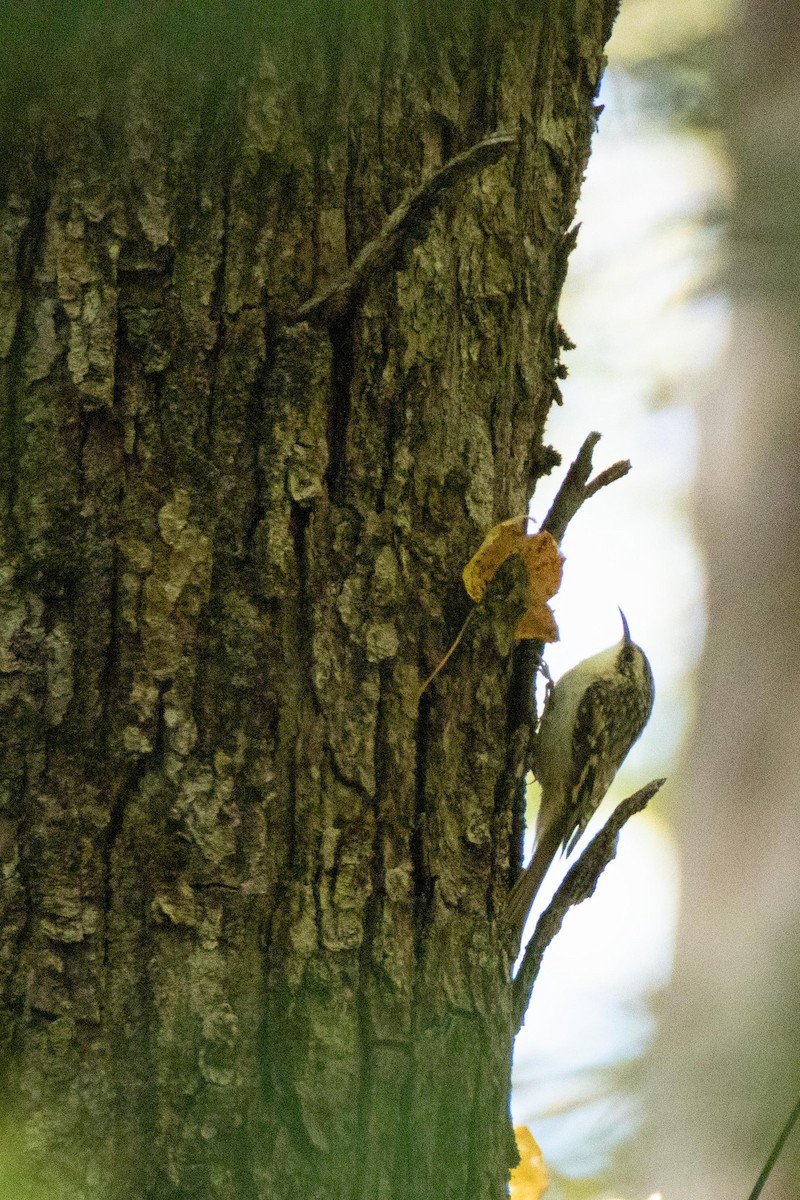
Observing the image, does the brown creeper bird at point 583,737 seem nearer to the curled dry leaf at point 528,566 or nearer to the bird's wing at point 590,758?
the bird's wing at point 590,758

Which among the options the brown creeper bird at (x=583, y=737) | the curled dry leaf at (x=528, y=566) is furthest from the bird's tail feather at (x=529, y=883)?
the curled dry leaf at (x=528, y=566)

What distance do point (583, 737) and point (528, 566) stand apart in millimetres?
1449

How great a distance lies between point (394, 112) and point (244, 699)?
752 mm

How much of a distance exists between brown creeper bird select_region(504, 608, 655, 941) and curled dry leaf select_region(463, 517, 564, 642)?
114 centimetres

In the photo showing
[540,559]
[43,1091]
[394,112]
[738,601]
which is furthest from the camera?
[738,601]

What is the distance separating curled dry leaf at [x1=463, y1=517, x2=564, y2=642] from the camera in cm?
149

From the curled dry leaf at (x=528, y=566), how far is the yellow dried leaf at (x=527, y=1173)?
2.75 feet

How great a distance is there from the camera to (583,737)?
2.91m

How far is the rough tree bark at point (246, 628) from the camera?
1.23 meters

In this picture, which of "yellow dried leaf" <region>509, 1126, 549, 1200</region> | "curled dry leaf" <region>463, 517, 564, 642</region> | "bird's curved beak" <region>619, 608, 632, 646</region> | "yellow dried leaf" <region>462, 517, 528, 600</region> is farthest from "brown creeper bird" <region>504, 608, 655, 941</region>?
"yellow dried leaf" <region>462, 517, 528, 600</region>

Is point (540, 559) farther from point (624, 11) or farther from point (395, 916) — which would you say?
point (624, 11)

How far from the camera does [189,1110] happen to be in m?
1.22

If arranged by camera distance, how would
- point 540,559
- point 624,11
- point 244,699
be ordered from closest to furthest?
point 244,699
point 540,559
point 624,11

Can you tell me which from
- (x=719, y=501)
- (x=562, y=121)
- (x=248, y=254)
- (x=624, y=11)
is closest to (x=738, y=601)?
(x=719, y=501)
